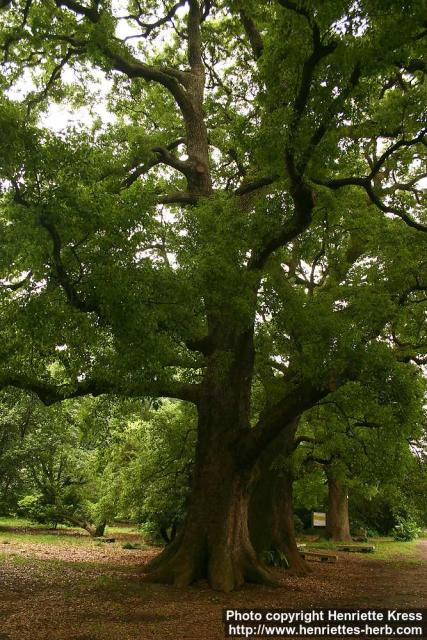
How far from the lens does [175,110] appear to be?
51.3ft

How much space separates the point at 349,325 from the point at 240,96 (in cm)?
898

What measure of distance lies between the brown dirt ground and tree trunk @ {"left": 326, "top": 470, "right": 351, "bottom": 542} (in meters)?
11.9

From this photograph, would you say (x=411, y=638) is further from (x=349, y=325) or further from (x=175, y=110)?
(x=175, y=110)

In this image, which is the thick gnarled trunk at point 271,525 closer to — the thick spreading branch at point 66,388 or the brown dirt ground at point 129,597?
the brown dirt ground at point 129,597

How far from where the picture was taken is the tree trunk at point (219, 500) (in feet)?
34.5

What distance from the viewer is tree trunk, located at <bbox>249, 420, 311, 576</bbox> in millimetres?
13844

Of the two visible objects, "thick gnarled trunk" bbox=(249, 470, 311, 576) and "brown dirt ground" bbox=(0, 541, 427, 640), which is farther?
"thick gnarled trunk" bbox=(249, 470, 311, 576)

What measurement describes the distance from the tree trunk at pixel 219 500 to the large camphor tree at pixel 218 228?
4cm

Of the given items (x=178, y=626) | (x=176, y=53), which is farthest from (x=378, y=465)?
(x=176, y=53)

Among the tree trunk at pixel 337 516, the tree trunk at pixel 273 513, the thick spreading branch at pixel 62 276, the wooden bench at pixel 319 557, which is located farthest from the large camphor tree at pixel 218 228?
the tree trunk at pixel 337 516

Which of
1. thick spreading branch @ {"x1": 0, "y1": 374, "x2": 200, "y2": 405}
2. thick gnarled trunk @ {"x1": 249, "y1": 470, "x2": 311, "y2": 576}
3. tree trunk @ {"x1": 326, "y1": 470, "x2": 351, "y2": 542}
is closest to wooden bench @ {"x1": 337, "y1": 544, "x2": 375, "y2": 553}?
tree trunk @ {"x1": 326, "y1": 470, "x2": 351, "y2": 542}

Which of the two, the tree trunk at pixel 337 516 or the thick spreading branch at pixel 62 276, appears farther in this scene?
the tree trunk at pixel 337 516

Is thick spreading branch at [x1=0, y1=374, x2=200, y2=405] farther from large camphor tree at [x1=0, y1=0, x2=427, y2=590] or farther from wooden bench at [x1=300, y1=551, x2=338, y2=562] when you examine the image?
wooden bench at [x1=300, y1=551, x2=338, y2=562]

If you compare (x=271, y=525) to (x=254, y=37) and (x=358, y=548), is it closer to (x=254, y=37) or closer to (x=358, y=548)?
(x=358, y=548)
